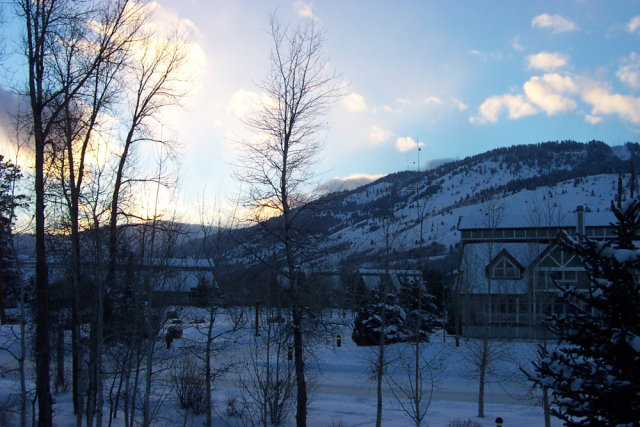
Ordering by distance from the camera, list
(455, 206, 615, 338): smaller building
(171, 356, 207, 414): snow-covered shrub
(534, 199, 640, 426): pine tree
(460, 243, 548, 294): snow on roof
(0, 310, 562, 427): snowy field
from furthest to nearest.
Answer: (460, 243, 548, 294): snow on roof, (455, 206, 615, 338): smaller building, (171, 356, 207, 414): snow-covered shrub, (0, 310, 562, 427): snowy field, (534, 199, 640, 426): pine tree

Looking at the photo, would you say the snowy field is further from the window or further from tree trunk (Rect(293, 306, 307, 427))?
the window

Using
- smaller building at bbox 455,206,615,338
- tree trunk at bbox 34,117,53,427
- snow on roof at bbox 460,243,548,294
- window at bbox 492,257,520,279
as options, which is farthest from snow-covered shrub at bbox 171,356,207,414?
window at bbox 492,257,520,279

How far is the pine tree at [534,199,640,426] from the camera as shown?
215 inches

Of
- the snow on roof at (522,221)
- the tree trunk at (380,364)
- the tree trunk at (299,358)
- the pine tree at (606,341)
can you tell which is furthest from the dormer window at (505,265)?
the pine tree at (606,341)

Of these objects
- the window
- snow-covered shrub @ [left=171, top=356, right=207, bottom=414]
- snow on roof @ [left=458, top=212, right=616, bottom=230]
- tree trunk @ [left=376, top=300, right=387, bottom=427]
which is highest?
snow on roof @ [left=458, top=212, right=616, bottom=230]

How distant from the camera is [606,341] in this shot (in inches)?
225

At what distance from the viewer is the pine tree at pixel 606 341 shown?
5465 mm

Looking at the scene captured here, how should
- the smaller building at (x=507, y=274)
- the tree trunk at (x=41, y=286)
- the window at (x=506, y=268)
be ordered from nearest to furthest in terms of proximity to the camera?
the tree trunk at (x=41, y=286) → the smaller building at (x=507, y=274) → the window at (x=506, y=268)

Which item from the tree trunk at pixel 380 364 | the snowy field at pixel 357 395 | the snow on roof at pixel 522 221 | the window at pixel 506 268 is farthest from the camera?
the snow on roof at pixel 522 221

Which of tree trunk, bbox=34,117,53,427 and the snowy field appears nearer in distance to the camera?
tree trunk, bbox=34,117,53,427

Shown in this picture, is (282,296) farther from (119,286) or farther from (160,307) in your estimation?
(119,286)

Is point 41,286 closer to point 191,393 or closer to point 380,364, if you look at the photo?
point 191,393

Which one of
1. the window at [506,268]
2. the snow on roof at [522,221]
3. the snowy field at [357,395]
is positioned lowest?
the snowy field at [357,395]

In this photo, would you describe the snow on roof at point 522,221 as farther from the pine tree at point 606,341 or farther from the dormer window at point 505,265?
the pine tree at point 606,341
